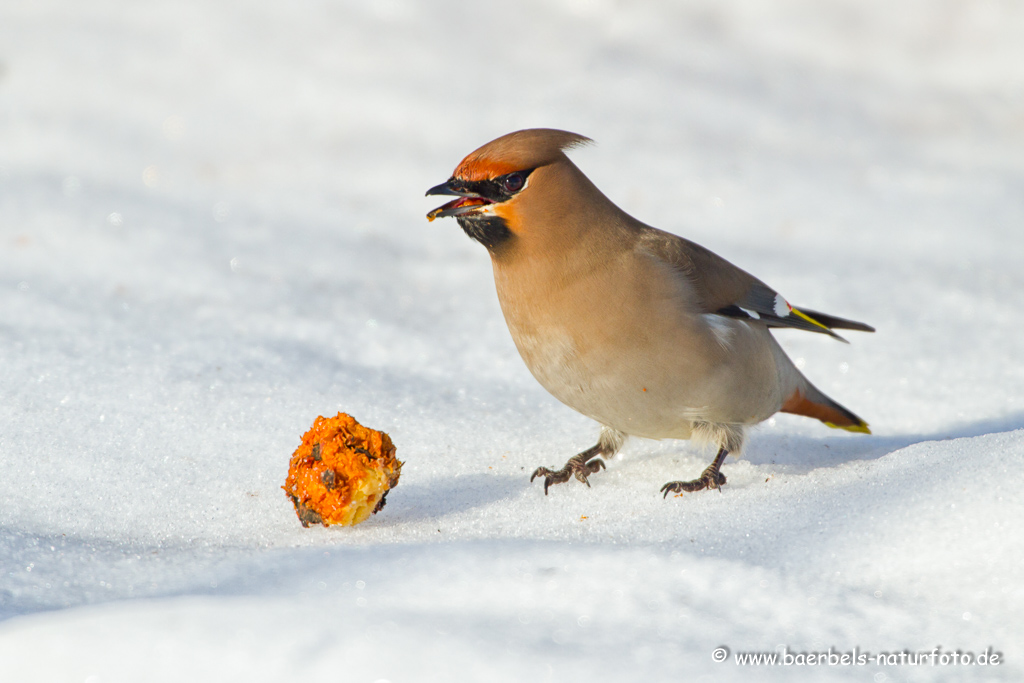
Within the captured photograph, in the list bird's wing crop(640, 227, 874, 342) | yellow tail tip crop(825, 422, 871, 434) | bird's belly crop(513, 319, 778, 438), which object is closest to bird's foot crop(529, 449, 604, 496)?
bird's belly crop(513, 319, 778, 438)

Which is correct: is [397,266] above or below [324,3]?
below

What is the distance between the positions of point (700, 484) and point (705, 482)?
0.02 meters

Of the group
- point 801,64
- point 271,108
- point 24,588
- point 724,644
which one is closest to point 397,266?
point 271,108

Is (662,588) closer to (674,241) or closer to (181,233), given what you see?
(674,241)

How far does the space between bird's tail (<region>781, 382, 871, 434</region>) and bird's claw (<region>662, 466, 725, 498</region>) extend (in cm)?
49

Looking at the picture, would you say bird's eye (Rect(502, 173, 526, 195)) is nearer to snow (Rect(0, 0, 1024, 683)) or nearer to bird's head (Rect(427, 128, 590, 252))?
bird's head (Rect(427, 128, 590, 252))

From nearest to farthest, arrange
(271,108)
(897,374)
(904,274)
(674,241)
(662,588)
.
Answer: (662,588), (674,241), (897,374), (904,274), (271,108)

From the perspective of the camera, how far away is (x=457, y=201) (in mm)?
2684

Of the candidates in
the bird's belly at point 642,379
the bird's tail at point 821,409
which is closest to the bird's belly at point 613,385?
the bird's belly at point 642,379

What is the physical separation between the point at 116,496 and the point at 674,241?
65.4 inches

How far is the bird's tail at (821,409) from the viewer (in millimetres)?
3207

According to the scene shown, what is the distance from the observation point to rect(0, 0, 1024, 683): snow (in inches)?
75.0

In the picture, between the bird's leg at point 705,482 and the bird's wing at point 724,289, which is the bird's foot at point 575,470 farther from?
the bird's wing at point 724,289

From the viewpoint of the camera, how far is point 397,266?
493 cm
